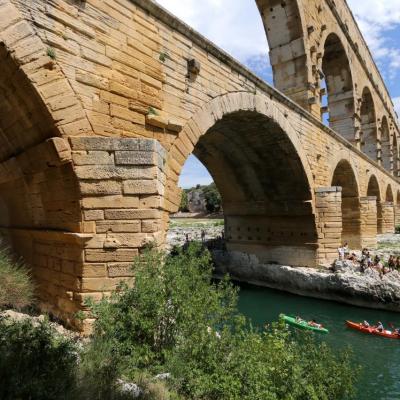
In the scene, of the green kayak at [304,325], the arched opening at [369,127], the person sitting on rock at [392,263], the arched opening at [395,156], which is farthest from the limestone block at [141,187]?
the arched opening at [395,156]

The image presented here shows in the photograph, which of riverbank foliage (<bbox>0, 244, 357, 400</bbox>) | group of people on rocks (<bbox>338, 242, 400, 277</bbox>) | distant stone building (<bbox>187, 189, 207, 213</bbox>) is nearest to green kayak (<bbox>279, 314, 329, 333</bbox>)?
group of people on rocks (<bbox>338, 242, 400, 277</bbox>)

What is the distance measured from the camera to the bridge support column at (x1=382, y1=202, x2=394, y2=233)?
22531 millimetres

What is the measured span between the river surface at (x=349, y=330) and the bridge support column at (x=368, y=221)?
18.7ft

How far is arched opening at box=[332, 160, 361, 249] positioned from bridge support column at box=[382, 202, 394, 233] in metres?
7.45

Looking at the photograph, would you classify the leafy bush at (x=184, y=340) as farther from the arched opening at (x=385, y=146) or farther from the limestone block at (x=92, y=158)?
the arched opening at (x=385, y=146)

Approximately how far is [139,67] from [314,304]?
10.8m

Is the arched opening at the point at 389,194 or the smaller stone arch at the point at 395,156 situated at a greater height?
the smaller stone arch at the point at 395,156

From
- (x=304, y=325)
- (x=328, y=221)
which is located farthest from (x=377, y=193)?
(x=304, y=325)

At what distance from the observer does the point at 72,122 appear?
12.8 ft

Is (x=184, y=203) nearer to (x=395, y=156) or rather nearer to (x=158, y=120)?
(x=395, y=156)

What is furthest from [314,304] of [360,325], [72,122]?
[72,122]

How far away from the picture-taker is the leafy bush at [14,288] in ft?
13.5

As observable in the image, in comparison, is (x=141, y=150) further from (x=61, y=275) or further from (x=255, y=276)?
(x=255, y=276)

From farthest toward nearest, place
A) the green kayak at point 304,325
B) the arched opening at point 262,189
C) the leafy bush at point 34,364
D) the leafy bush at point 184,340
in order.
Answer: the arched opening at point 262,189 → the green kayak at point 304,325 → the leafy bush at point 184,340 → the leafy bush at point 34,364
